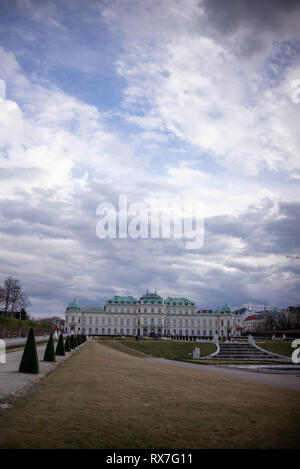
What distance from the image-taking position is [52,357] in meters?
26.1

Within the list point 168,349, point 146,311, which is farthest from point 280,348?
point 146,311

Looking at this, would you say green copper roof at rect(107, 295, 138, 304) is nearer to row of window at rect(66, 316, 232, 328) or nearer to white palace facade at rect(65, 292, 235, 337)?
white palace facade at rect(65, 292, 235, 337)

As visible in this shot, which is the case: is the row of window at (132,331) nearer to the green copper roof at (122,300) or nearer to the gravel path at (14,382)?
the green copper roof at (122,300)

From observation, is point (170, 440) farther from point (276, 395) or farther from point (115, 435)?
point (276, 395)

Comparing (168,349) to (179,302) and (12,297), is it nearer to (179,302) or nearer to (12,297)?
(12,297)

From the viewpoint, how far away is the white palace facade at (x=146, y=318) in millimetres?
141875

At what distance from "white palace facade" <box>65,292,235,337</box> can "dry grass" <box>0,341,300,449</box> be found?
423ft

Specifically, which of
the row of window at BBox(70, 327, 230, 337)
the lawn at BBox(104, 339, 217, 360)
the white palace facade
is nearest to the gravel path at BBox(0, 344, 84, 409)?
the lawn at BBox(104, 339, 217, 360)

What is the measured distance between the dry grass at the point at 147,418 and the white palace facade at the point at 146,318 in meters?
129

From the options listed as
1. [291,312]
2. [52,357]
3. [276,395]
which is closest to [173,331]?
[291,312]

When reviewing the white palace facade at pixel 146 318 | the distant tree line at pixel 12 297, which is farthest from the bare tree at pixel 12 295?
the white palace facade at pixel 146 318

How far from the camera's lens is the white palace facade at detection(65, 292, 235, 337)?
465 ft
